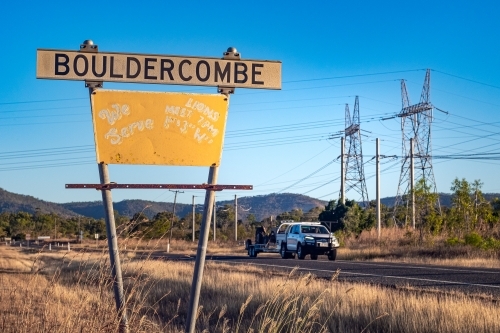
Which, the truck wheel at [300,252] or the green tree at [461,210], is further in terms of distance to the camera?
the green tree at [461,210]

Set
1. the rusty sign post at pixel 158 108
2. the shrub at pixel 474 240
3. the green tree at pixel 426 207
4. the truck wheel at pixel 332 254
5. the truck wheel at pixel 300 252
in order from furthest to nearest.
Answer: the green tree at pixel 426 207
the truck wheel at pixel 300 252
the truck wheel at pixel 332 254
the shrub at pixel 474 240
the rusty sign post at pixel 158 108

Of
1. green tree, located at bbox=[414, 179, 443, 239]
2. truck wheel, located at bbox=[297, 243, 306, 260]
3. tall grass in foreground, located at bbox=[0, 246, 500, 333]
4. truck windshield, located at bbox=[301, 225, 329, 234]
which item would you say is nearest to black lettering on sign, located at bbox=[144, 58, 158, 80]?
tall grass in foreground, located at bbox=[0, 246, 500, 333]

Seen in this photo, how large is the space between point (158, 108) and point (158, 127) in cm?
17

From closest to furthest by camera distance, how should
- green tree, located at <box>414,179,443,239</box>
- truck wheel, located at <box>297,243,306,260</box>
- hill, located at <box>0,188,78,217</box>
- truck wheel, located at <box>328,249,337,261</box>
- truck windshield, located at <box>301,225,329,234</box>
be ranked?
truck wheel, located at <box>328,249,337,261</box> → truck wheel, located at <box>297,243,306,260</box> → truck windshield, located at <box>301,225,329,234</box> → green tree, located at <box>414,179,443,239</box> → hill, located at <box>0,188,78,217</box>

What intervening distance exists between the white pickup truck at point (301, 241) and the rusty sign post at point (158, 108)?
24758 millimetres

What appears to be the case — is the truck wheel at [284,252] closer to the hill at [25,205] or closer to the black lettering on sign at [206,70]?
the black lettering on sign at [206,70]

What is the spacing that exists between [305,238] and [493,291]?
17476 mm

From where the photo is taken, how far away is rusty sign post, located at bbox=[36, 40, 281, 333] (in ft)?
19.9

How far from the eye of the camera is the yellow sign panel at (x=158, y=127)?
6.09m

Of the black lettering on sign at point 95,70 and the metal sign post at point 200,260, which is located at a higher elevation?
the black lettering on sign at point 95,70

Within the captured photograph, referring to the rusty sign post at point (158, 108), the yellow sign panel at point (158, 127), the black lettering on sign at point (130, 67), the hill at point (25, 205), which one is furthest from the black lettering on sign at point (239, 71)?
the hill at point (25, 205)

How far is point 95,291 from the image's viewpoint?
6688 mm

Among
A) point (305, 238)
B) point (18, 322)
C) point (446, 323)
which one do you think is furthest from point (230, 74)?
point (305, 238)

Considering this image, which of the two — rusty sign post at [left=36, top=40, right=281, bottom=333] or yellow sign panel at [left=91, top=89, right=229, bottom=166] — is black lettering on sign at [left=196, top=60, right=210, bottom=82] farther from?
yellow sign panel at [left=91, top=89, right=229, bottom=166]
